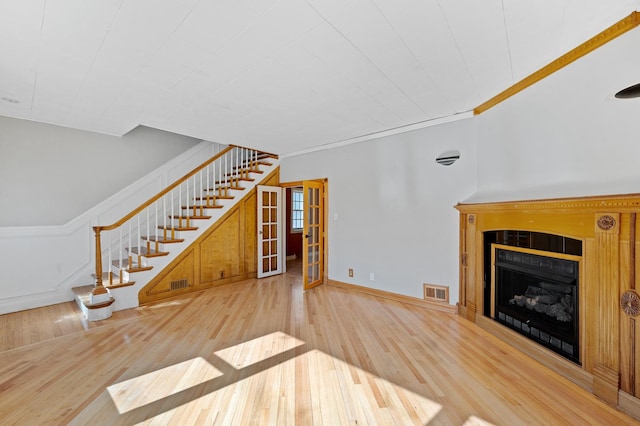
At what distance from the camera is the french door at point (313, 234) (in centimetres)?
448

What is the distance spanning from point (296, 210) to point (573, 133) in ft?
20.3

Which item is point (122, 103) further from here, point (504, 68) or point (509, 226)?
point (509, 226)

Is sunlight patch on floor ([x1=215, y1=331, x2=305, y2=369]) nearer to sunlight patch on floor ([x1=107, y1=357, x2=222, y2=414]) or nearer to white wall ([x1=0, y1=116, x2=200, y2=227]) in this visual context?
sunlight patch on floor ([x1=107, y1=357, x2=222, y2=414])

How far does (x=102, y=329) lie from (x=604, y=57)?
4.96m

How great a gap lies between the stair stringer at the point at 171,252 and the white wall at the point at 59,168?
1377 millimetres

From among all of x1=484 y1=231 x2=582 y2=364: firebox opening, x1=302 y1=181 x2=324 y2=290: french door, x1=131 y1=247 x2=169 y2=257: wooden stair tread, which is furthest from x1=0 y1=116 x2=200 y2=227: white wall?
x1=484 y1=231 x2=582 y2=364: firebox opening

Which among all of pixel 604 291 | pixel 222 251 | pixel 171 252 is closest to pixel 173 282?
pixel 171 252

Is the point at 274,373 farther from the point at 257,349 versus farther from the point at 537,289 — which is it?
the point at 537,289

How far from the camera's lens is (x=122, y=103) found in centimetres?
294

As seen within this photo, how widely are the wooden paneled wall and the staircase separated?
0.38 feet

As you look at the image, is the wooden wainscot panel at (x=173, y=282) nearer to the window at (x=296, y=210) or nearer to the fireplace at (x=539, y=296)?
the window at (x=296, y=210)

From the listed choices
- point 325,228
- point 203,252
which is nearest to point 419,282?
point 325,228

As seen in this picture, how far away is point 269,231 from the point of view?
5262 millimetres

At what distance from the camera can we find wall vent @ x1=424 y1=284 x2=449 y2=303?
340cm
